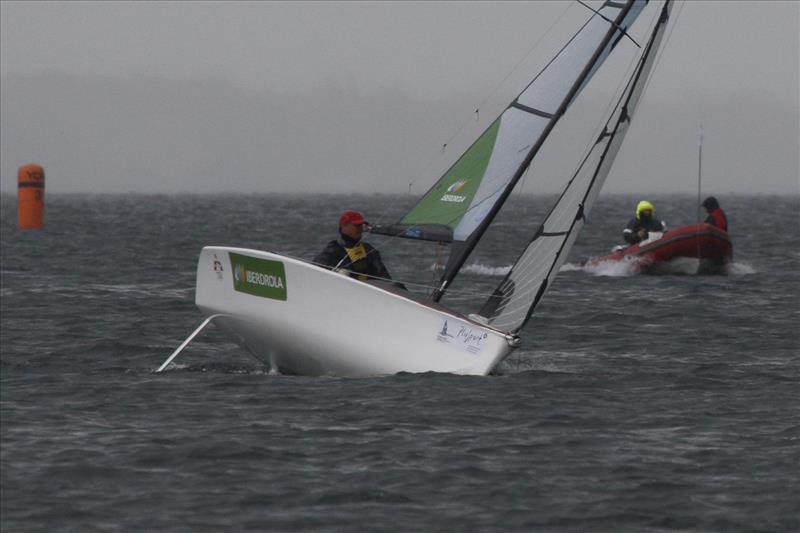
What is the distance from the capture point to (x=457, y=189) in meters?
14.1

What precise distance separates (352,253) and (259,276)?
97 centimetres

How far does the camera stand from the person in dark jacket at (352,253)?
1366 centimetres

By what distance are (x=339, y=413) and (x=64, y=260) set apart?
21.0m

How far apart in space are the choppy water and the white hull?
19cm

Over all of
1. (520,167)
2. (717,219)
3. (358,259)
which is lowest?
(358,259)

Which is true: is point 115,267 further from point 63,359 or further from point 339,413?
point 339,413

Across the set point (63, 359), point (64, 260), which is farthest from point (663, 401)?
point (64, 260)

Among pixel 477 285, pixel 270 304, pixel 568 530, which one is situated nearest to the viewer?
pixel 568 530

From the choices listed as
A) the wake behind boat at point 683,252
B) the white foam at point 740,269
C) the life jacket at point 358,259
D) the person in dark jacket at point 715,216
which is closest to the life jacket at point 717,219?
the person in dark jacket at point 715,216

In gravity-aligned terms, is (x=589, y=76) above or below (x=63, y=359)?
above

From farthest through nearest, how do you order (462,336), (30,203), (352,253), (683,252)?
(30,203) → (683,252) → (352,253) → (462,336)

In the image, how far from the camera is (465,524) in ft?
28.0

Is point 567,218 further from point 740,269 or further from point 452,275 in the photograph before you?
point 740,269

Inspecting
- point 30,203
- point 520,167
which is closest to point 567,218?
point 520,167
